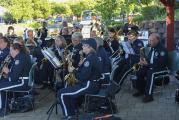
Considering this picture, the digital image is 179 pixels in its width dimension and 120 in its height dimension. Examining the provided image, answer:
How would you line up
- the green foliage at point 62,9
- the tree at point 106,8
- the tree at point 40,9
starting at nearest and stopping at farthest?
→ the tree at point 106,8
the tree at point 40,9
the green foliage at point 62,9

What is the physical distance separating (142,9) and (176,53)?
12.5 m

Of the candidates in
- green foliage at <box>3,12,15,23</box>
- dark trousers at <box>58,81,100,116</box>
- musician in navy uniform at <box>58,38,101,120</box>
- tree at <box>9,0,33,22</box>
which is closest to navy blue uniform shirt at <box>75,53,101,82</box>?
musician in navy uniform at <box>58,38,101,120</box>

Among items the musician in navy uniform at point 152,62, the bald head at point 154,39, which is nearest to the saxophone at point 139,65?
the musician in navy uniform at point 152,62

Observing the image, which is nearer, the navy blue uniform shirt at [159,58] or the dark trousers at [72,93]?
the dark trousers at [72,93]

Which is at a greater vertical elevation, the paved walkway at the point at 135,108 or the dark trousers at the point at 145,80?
the dark trousers at the point at 145,80

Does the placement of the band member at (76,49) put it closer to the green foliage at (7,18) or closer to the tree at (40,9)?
the tree at (40,9)

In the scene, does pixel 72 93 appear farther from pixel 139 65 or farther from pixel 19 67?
pixel 139 65

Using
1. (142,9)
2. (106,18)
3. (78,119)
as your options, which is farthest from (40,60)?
(142,9)

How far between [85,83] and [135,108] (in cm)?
147

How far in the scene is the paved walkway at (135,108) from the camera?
25.7 ft

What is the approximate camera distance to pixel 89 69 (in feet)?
24.1

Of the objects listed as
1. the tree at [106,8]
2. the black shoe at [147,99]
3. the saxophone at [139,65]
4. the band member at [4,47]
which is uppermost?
the tree at [106,8]

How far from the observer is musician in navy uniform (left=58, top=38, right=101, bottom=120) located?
7.37 meters

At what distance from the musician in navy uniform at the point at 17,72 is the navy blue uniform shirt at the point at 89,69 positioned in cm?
133
